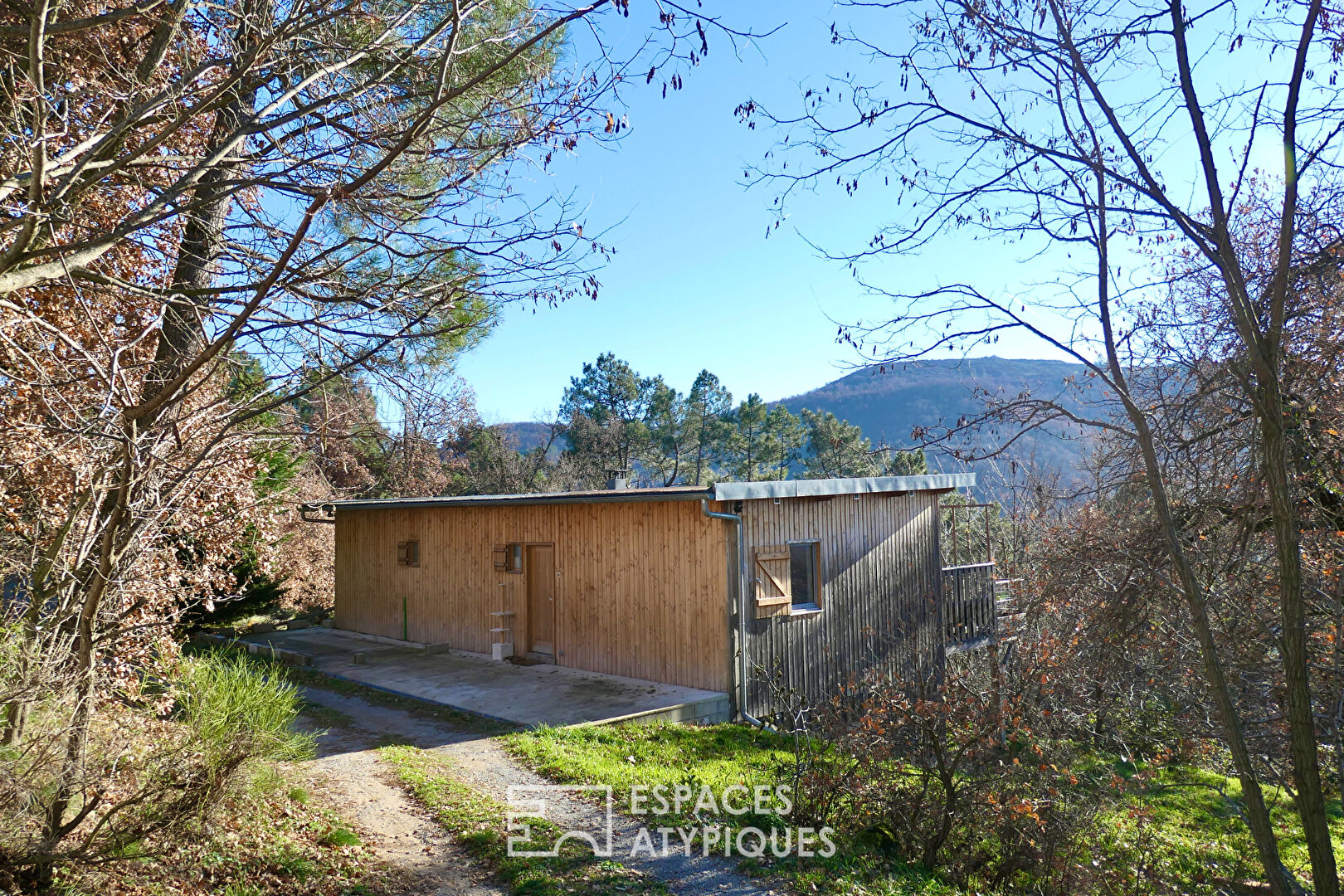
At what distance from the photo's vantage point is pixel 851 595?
11945 millimetres

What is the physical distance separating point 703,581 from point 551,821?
15.6 ft

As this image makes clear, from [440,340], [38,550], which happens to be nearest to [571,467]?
[440,340]

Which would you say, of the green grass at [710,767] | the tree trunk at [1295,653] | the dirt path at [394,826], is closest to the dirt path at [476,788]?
the dirt path at [394,826]

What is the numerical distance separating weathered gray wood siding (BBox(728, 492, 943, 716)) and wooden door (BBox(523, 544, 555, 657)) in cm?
369

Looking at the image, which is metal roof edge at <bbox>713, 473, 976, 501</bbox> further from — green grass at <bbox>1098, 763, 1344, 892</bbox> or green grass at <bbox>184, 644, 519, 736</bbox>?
green grass at <bbox>1098, 763, 1344, 892</bbox>

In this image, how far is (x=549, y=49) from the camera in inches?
235

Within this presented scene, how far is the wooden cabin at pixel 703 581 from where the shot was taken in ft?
33.9

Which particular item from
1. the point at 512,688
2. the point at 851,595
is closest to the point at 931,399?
the point at 851,595

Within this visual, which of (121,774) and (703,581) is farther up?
(703,581)

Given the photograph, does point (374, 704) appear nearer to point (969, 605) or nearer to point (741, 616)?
point (741, 616)

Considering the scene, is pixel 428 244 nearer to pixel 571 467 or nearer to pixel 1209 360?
pixel 1209 360

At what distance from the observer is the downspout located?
10.1 m

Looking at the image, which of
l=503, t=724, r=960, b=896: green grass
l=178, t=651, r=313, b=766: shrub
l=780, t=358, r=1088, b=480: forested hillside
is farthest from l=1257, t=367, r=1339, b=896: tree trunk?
l=178, t=651, r=313, b=766: shrub

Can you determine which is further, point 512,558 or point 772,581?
point 512,558
